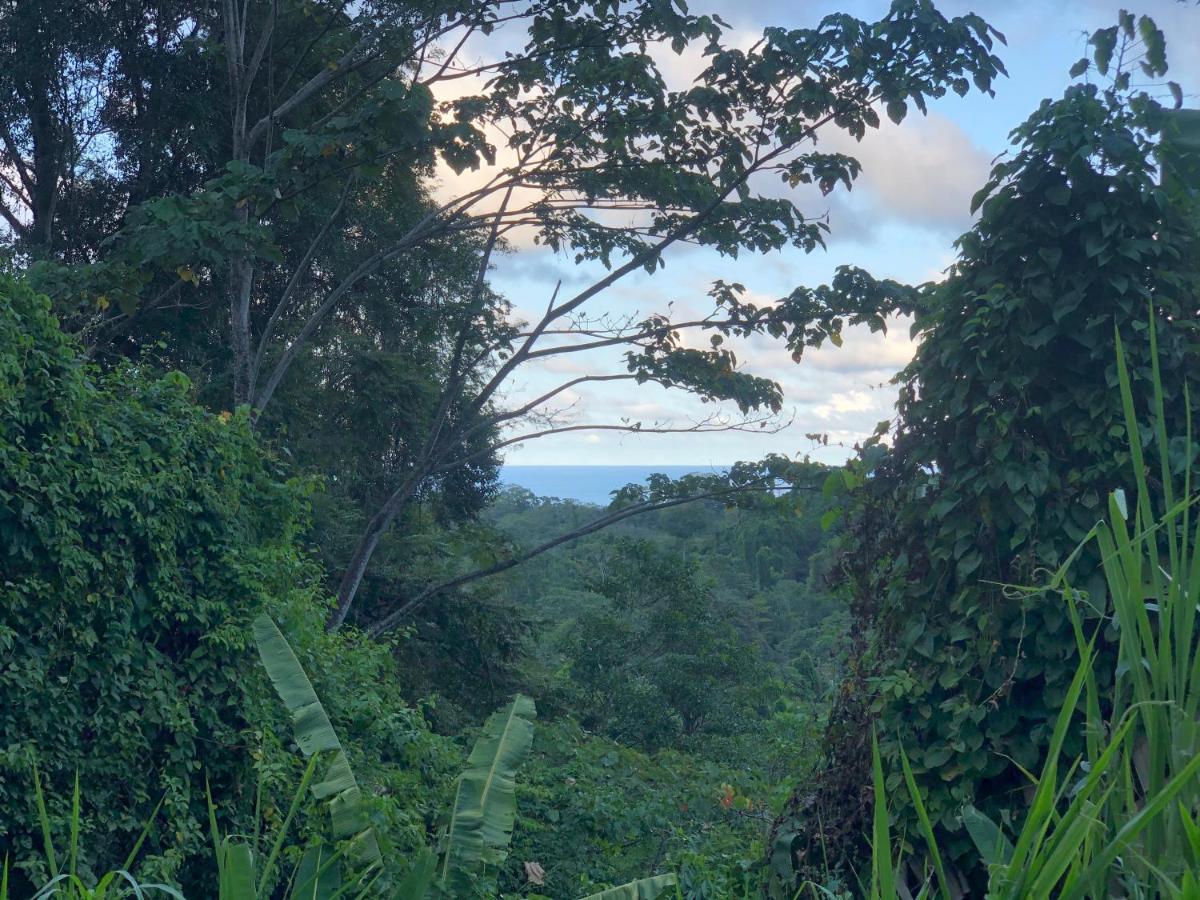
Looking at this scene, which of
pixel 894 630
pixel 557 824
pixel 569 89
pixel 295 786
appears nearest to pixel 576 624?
pixel 557 824

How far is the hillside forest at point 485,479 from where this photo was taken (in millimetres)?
2910

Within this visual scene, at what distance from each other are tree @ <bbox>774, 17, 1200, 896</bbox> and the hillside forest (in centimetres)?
1

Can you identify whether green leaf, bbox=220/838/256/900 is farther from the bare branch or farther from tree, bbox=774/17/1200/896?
the bare branch

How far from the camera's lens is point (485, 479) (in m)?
16.5

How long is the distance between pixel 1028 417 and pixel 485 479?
13.3 meters

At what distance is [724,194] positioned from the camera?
9.75m

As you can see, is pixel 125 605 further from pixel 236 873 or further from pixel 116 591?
pixel 236 873

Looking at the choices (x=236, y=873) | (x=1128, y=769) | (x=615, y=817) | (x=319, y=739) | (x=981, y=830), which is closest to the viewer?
(x=1128, y=769)

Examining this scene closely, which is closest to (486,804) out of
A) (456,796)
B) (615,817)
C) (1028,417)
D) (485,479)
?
(456,796)

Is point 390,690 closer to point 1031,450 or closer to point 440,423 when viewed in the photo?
point 440,423

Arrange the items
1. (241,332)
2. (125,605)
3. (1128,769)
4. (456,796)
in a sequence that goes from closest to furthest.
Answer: (1128,769)
(456,796)
(125,605)
(241,332)

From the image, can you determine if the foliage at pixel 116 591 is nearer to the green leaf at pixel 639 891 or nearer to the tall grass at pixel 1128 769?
the green leaf at pixel 639 891

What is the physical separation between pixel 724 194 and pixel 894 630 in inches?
259

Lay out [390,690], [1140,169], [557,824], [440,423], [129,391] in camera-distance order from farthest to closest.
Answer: [440,423]
[557,824]
[390,690]
[129,391]
[1140,169]
